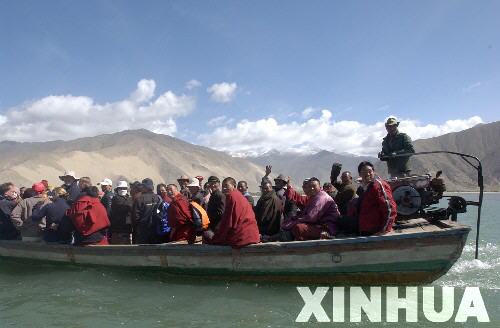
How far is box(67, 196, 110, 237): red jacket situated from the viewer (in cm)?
845

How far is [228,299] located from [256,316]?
93 cm

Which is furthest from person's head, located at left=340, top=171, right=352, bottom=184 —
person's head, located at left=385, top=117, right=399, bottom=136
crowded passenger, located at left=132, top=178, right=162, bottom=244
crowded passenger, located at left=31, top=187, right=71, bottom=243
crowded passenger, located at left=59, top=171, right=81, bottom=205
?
crowded passenger, located at left=59, top=171, right=81, bottom=205

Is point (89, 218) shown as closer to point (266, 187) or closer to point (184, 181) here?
point (184, 181)

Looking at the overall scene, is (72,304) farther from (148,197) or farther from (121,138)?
(121,138)

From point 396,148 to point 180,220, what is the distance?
4.44m

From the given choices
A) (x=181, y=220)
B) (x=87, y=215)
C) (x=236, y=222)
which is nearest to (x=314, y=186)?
(x=236, y=222)

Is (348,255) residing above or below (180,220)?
below

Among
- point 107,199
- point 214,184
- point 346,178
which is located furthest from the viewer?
point 107,199

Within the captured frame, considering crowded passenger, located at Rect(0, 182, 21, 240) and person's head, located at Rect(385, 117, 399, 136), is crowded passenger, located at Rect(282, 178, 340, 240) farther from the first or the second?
crowded passenger, located at Rect(0, 182, 21, 240)

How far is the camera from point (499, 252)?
12.2 metres

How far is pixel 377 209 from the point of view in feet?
22.1

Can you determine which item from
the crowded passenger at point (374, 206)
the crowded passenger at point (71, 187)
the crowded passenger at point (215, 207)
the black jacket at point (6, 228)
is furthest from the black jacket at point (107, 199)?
the crowded passenger at point (374, 206)

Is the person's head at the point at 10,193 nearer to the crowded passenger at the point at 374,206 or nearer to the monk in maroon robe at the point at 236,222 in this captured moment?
the monk in maroon robe at the point at 236,222

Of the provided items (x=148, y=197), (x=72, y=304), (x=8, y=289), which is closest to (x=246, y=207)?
(x=148, y=197)
